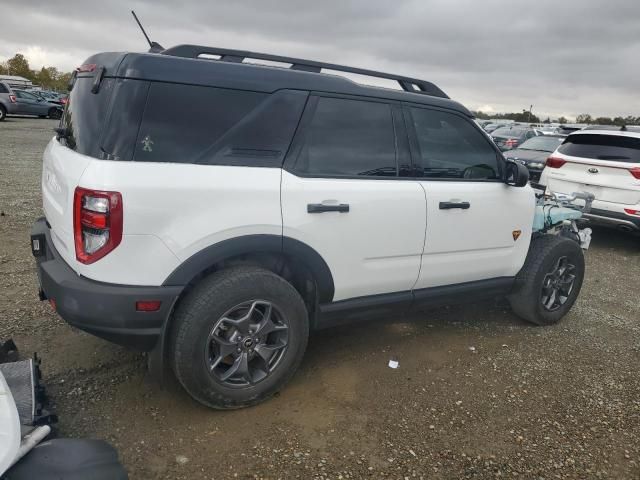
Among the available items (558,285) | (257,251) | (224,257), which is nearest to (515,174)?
(558,285)

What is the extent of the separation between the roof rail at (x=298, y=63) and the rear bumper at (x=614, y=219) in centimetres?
446

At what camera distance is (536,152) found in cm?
1148

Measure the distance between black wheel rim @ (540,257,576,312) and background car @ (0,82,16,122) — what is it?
78.8 ft

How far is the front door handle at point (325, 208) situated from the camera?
2.87 meters

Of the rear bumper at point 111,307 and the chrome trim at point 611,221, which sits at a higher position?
the rear bumper at point 111,307

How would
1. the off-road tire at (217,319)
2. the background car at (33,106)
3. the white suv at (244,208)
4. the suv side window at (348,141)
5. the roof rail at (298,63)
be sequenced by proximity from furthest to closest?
1. the background car at (33,106)
2. the suv side window at (348,141)
3. the roof rail at (298,63)
4. the off-road tire at (217,319)
5. the white suv at (244,208)

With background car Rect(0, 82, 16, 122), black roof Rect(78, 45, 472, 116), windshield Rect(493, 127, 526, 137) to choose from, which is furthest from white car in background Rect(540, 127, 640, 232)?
background car Rect(0, 82, 16, 122)

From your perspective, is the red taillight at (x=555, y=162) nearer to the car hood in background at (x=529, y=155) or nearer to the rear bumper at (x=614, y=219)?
the rear bumper at (x=614, y=219)

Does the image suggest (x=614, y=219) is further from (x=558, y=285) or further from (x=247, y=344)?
(x=247, y=344)

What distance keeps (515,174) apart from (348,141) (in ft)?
4.88

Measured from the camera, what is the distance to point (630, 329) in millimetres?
4586

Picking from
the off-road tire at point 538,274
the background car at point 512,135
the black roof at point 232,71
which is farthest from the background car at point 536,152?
the black roof at point 232,71

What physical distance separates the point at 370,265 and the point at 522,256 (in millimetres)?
1616

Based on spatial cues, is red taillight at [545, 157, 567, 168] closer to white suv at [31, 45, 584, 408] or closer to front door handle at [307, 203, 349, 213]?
white suv at [31, 45, 584, 408]
